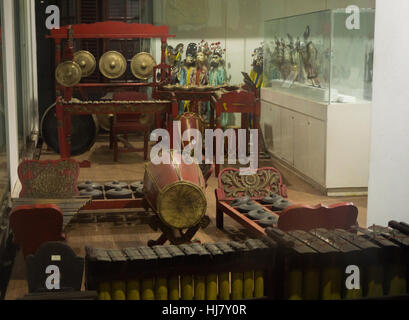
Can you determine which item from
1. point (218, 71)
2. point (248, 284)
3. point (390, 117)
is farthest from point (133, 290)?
point (218, 71)

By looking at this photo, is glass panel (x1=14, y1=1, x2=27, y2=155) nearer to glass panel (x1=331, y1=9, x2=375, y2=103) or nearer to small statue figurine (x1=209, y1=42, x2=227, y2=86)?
small statue figurine (x1=209, y1=42, x2=227, y2=86)

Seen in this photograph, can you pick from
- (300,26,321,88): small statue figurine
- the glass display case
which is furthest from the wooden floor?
(300,26,321,88): small statue figurine

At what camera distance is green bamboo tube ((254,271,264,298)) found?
3.04 meters

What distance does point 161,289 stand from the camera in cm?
290

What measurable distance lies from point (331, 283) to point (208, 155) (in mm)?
4571

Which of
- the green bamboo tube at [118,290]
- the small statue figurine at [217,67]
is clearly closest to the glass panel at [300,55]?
the small statue figurine at [217,67]

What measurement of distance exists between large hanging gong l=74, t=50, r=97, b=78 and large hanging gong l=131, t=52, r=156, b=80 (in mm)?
462

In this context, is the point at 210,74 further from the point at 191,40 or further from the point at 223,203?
the point at 223,203

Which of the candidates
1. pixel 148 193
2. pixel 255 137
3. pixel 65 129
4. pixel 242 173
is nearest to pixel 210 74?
pixel 255 137

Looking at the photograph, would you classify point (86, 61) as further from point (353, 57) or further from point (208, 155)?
point (353, 57)

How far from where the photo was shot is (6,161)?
5.16m
